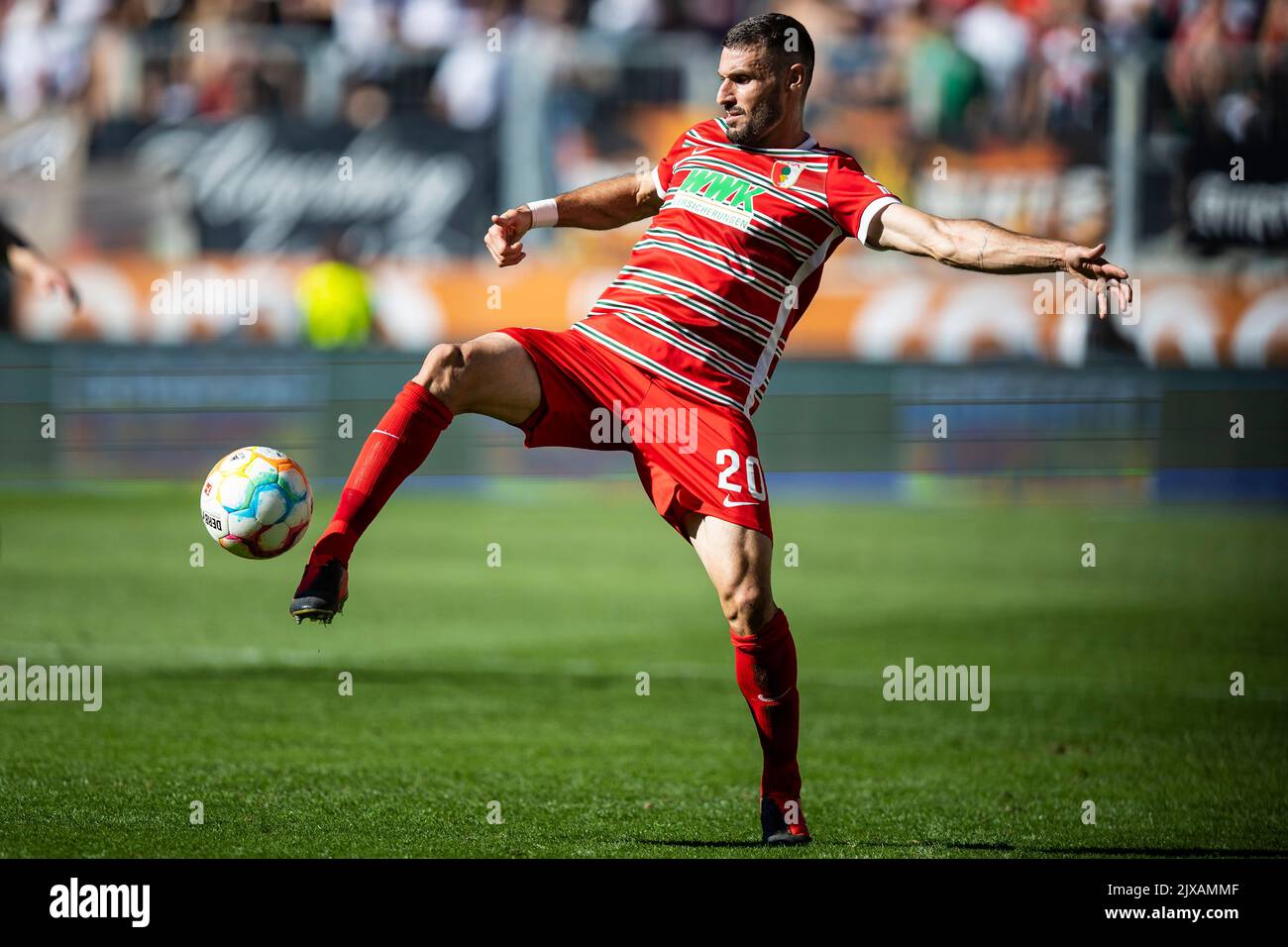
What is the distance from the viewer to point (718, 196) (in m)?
5.77

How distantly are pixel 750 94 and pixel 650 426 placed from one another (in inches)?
44.9

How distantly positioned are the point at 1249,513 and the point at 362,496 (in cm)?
1246

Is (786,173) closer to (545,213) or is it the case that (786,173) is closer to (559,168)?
(545,213)

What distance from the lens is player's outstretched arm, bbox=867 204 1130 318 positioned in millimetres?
4793

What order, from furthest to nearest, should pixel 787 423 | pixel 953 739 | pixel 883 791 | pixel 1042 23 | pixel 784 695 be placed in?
pixel 1042 23 → pixel 787 423 → pixel 953 739 → pixel 883 791 → pixel 784 695

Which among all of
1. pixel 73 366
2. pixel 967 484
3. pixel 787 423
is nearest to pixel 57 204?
pixel 73 366

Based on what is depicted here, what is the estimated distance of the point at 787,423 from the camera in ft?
48.9

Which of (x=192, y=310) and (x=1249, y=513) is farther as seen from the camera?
(x=192, y=310)

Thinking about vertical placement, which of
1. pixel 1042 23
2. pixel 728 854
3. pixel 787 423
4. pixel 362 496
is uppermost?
pixel 1042 23

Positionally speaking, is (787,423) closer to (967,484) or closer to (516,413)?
(967,484)

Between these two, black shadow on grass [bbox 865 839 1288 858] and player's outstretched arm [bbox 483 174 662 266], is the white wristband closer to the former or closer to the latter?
player's outstretched arm [bbox 483 174 662 266]
